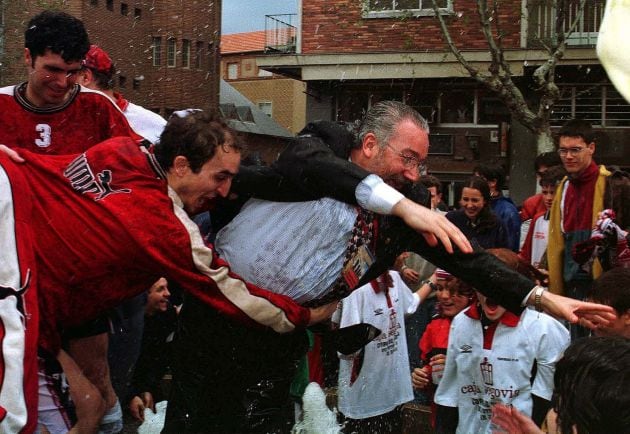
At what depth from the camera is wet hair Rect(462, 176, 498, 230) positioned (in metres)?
7.13

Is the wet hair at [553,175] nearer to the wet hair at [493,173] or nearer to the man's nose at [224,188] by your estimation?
the wet hair at [493,173]

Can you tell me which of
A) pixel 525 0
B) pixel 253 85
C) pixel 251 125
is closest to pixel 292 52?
pixel 525 0

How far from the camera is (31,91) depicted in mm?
3799

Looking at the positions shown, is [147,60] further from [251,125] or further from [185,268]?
[185,268]

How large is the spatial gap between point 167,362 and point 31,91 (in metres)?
1.73

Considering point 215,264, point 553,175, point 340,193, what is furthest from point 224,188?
point 553,175

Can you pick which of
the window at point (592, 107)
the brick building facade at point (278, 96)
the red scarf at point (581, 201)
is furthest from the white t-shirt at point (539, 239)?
the brick building facade at point (278, 96)

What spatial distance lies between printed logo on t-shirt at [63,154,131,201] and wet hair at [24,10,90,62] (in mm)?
808

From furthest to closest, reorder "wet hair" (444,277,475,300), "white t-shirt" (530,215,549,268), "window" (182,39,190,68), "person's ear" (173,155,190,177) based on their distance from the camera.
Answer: "window" (182,39,190,68)
"white t-shirt" (530,215,549,268)
"wet hair" (444,277,475,300)
"person's ear" (173,155,190,177)

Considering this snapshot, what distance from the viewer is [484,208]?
7191 mm

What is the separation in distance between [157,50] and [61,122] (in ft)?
134

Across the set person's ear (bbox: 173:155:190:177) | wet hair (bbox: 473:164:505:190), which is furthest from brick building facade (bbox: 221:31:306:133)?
person's ear (bbox: 173:155:190:177)

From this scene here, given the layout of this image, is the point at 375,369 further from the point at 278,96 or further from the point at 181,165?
the point at 278,96

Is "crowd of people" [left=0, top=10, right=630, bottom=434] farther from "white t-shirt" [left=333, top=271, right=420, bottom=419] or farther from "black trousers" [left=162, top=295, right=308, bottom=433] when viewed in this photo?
"white t-shirt" [left=333, top=271, right=420, bottom=419]
